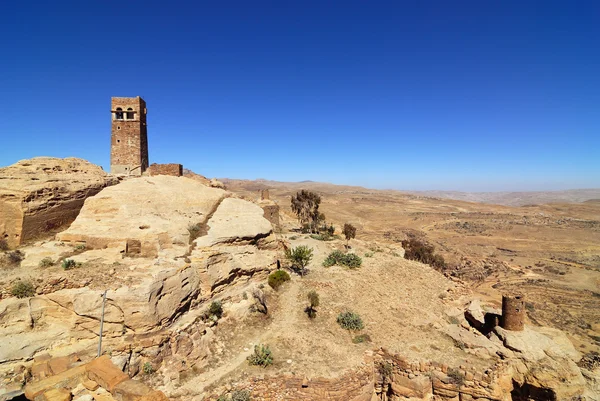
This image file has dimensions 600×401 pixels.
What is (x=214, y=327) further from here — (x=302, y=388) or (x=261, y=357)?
(x=302, y=388)

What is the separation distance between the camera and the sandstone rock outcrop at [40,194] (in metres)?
10.3

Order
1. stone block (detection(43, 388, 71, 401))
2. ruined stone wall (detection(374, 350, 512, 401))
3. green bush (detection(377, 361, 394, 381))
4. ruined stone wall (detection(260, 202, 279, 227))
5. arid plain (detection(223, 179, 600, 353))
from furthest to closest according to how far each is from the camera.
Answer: ruined stone wall (detection(260, 202, 279, 227))
arid plain (detection(223, 179, 600, 353))
green bush (detection(377, 361, 394, 381))
ruined stone wall (detection(374, 350, 512, 401))
stone block (detection(43, 388, 71, 401))

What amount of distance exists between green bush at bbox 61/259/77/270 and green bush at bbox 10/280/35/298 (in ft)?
3.07

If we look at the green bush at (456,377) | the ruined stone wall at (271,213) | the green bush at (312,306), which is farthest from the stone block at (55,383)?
the ruined stone wall at (271,213)

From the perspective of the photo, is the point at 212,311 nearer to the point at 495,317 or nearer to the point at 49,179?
the point at 49,179

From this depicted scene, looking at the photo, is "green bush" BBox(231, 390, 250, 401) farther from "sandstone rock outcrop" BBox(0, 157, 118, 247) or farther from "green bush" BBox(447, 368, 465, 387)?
"sandstone rock outcrop" BBox(0, 157, 118, 247)

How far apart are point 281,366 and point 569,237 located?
63.1 m

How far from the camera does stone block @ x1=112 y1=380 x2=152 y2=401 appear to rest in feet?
17.3

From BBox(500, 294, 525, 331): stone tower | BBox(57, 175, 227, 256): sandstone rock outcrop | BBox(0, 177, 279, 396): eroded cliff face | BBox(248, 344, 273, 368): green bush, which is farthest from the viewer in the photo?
BBox(500, 294, 525, 331): stone tower

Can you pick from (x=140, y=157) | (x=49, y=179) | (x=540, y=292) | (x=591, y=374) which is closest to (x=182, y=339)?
(x=49, y=179)

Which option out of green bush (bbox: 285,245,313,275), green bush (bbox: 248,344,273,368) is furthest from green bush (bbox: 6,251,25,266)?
green bush (bbox: 285,245,313,275)

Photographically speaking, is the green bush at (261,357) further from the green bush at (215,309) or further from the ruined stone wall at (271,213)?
the ruined stone wall at (271,213)

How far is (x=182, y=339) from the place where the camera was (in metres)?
9.58

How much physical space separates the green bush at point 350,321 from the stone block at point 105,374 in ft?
29.9
